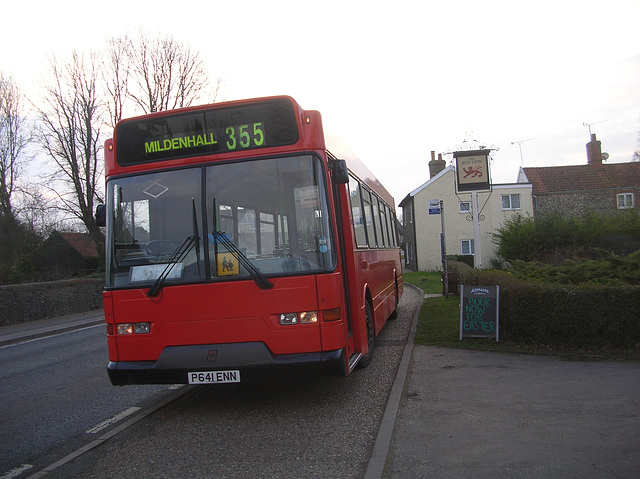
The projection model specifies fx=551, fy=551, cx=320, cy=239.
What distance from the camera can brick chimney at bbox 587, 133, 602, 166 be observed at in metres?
47.9

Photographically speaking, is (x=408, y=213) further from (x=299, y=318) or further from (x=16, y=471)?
(x=16, y=471)

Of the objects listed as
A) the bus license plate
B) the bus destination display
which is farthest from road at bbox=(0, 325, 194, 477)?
the bus destination display

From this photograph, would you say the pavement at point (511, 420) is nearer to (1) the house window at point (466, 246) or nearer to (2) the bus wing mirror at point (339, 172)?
(2) the bus wing mirror at point (339, 172)

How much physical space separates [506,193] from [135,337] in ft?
Answer: 132

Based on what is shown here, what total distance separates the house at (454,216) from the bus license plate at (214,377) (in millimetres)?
36632

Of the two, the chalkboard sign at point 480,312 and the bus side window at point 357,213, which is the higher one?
the bus side window at point 357,213

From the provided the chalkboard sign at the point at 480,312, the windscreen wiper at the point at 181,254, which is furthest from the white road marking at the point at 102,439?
the chalkboard sign at the point at 480,312

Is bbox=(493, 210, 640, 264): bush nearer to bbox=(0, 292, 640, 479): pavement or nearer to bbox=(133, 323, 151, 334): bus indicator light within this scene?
bbox=(0, 292, 640, 479): pavement

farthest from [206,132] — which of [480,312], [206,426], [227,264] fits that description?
[480,312]

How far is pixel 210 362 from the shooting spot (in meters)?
5.38

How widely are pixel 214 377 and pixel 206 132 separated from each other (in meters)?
2.52

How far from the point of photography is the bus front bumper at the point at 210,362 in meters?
5.28

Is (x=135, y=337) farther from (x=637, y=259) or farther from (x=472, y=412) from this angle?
(x=637, y=259)

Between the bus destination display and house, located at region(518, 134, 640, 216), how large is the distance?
1670 inches
